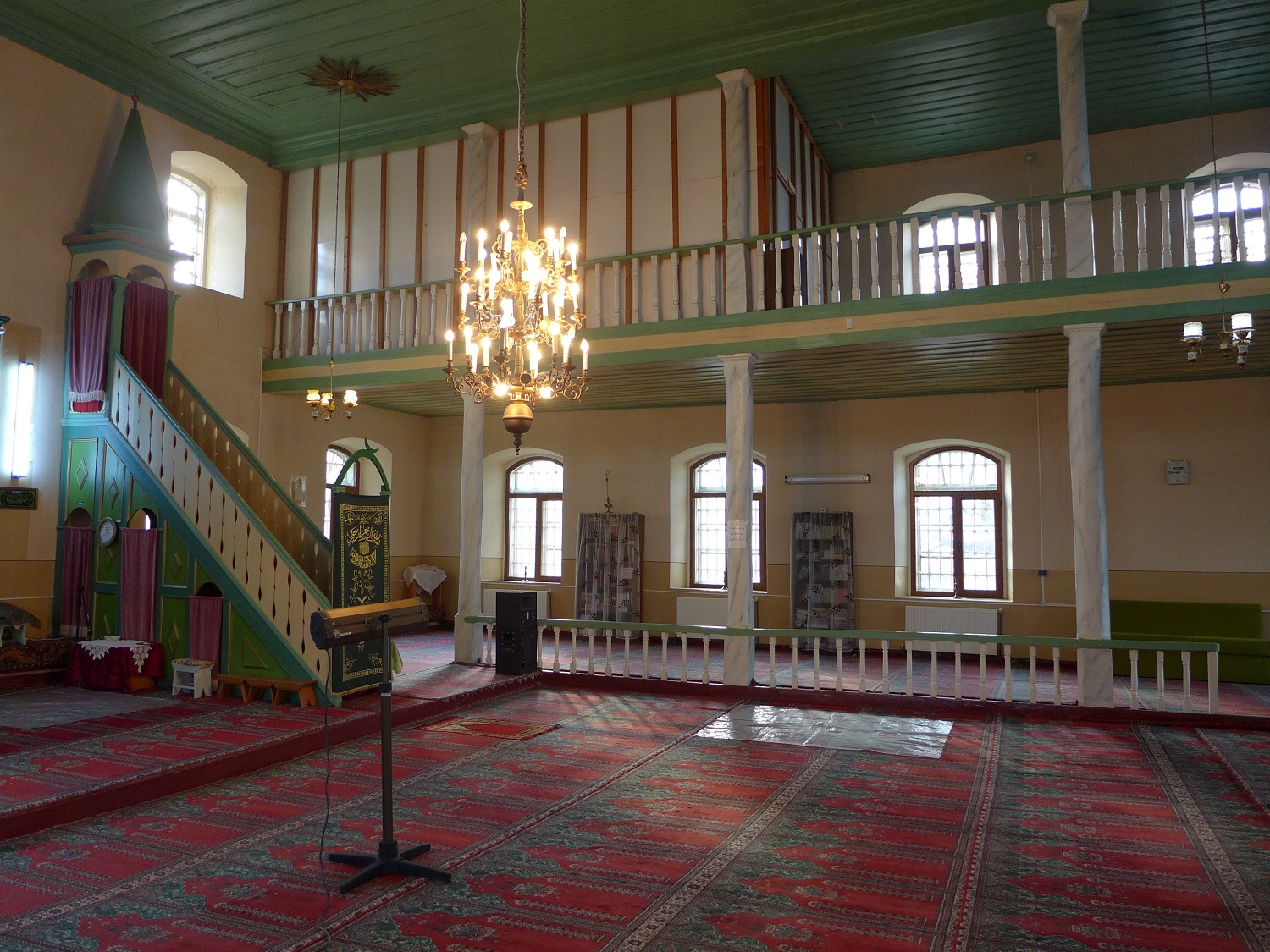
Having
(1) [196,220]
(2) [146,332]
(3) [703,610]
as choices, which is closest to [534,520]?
(3) [703,610]

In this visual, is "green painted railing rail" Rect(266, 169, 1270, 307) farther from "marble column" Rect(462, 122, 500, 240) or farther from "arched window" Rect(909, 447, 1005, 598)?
"arched window" Rect(909, 447, 1005, 598)

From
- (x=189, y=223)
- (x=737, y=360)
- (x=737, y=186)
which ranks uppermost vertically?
(x=189, y=223)

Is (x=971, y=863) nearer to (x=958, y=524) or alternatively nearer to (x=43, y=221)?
(x=958, y=524)

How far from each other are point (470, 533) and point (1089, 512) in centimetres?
598

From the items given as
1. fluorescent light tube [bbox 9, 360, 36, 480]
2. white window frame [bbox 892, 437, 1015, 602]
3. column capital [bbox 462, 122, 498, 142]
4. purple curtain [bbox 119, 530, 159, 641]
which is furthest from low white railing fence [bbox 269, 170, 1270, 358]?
purple curtain [bbox 119, 530, 159, 641]

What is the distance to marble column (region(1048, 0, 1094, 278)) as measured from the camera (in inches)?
301

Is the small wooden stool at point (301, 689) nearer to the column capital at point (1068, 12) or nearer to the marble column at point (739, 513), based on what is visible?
the marble column at point (739, 513)

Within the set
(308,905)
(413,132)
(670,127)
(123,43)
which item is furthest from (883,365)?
(123,43)

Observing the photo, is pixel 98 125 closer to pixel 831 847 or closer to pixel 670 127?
pixel 670 127

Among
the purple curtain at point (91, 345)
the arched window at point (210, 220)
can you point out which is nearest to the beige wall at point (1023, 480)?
the arched window at point (210, 220)

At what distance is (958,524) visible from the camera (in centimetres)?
1138

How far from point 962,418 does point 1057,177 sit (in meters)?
2.98

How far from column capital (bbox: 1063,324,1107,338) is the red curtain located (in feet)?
27.7

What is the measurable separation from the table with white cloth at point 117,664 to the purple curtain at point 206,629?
0.38 metres
